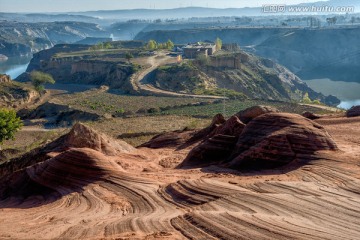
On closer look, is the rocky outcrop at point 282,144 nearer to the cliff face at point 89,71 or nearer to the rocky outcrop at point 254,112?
the rocky outcrop at point 254,112

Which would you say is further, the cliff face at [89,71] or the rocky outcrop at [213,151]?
the cliff face at [89,71]

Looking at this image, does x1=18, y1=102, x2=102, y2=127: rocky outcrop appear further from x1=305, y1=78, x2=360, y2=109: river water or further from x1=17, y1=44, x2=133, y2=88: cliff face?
x1=305, y1=78, x2=360, y2=109: river water

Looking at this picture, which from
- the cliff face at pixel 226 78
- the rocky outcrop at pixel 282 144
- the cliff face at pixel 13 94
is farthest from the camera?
the cliff face at pixel 226 78

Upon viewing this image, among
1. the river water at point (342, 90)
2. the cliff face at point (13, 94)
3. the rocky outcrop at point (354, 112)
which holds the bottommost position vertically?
the river water at point (342, 90)

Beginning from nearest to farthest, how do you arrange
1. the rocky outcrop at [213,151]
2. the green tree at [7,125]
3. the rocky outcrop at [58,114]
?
1. the rocky outcrop at [213,151]
2. the green tree at [7,125]
3. the rocky outcrop at [58,114]

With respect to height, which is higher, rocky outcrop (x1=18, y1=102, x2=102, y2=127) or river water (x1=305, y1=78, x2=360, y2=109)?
rocky outcrop (x1=18, y1=102, x2=102, y2=127)

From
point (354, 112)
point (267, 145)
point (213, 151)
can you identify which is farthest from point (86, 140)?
point (354, 112)

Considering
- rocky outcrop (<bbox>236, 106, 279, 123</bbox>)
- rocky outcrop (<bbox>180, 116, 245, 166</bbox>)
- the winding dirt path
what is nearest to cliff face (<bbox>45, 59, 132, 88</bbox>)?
the winding dirt path

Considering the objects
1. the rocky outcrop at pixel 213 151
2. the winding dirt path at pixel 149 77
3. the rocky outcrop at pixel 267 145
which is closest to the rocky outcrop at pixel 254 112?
the rocky outcrop at pixel 213 151

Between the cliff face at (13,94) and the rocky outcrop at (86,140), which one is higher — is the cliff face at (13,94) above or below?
below

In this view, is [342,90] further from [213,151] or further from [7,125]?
[213,151]
